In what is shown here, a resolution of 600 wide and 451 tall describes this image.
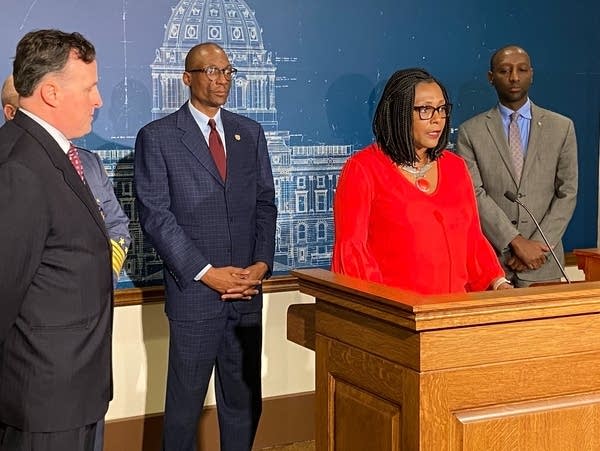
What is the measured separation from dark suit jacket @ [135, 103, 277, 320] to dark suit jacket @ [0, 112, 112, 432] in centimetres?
139

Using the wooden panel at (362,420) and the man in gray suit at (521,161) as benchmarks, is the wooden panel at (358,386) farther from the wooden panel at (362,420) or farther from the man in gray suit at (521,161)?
the man in gray suit at (521,161)

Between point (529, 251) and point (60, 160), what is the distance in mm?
2359

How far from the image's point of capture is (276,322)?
468cm

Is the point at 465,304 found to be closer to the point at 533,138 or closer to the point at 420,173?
the point at 420,173

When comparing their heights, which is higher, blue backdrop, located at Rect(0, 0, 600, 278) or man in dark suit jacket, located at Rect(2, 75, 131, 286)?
blue backdrop, located at Rect(0, 0, 600, 278)

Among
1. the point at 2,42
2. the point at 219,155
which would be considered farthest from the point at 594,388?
the point at 2,42

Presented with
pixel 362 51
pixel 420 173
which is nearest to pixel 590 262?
pixel 420 173

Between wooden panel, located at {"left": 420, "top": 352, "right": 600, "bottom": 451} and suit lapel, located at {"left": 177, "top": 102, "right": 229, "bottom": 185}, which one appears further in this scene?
suit lapel, located at {"left": 177, "top": 102, "right": 229, "bottom": 185}

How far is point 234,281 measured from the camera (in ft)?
12.6

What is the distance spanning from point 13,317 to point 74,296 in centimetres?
14

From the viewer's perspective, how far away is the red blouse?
2906mm

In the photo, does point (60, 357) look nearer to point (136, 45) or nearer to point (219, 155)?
point (219, 155)

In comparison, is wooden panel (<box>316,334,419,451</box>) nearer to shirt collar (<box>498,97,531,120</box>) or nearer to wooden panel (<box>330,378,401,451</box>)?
wooden panel (<box>330,378,401,451</box>)

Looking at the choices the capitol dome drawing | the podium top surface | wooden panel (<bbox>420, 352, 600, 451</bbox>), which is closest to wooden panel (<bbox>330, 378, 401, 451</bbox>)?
wooden panel (<bbox>420, 352, 600, 451</bbox>)
